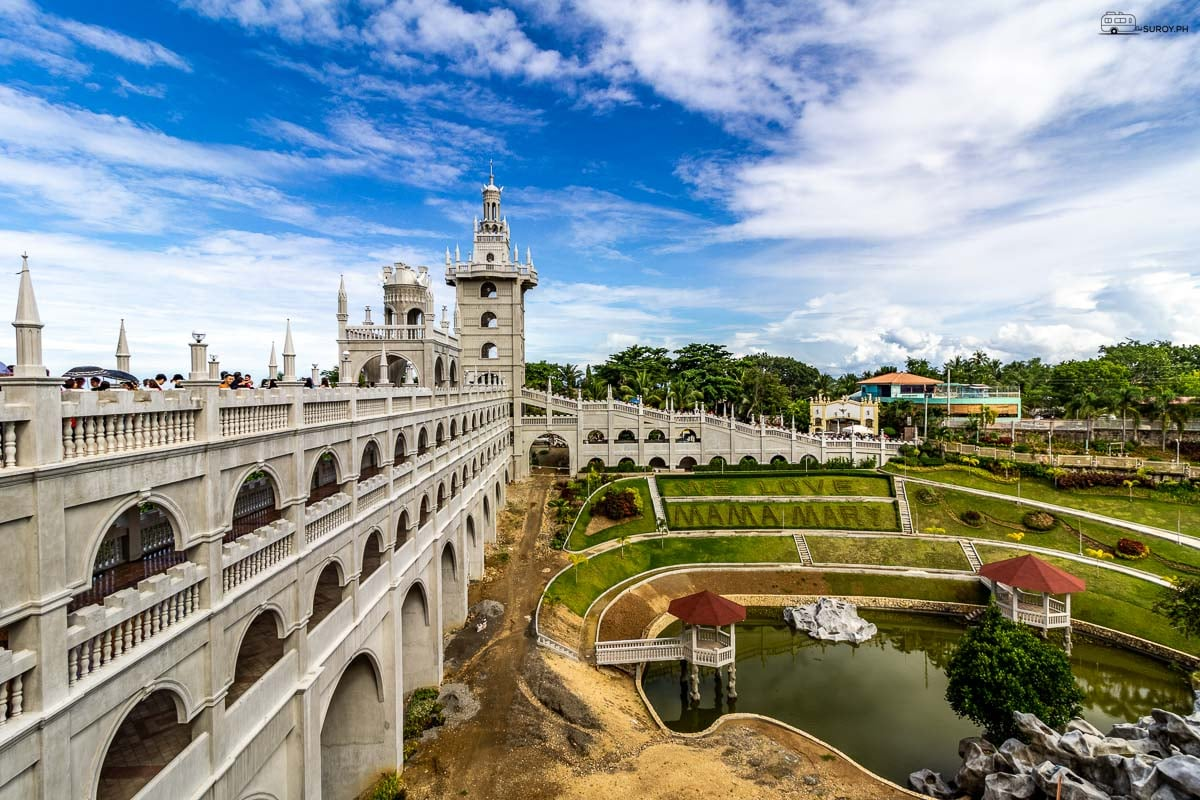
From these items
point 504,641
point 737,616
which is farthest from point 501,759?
point 737,616

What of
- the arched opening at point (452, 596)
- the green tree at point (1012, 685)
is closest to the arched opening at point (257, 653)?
the arched opening at point (452, 596)

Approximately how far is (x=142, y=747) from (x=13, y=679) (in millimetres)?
5539

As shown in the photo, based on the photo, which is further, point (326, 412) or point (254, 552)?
point (326, 412)

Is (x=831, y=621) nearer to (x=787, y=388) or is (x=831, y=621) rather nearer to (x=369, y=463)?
(x=369, y=463)

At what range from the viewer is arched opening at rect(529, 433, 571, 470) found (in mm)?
65300

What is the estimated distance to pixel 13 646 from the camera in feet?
26.1

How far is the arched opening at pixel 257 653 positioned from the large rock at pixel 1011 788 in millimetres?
24304

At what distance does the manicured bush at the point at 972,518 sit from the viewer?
4949 centimetres

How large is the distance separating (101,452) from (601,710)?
2346 cm

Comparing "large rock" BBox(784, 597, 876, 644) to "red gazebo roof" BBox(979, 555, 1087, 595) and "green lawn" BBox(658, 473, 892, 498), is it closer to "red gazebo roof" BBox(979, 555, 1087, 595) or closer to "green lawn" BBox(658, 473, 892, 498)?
"red gazebo roof" BBox(979, 555, 1087, 595)

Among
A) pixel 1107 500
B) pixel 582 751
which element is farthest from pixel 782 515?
pixel 582 751

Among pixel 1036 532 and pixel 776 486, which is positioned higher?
pixel 776 486

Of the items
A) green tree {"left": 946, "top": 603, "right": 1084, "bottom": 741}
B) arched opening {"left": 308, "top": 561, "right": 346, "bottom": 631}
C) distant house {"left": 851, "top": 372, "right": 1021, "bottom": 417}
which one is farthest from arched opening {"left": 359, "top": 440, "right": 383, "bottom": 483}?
distant house {"left": 851, "top": 372, "right": 1021, "bottom": 417}

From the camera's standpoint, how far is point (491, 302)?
200 ft
